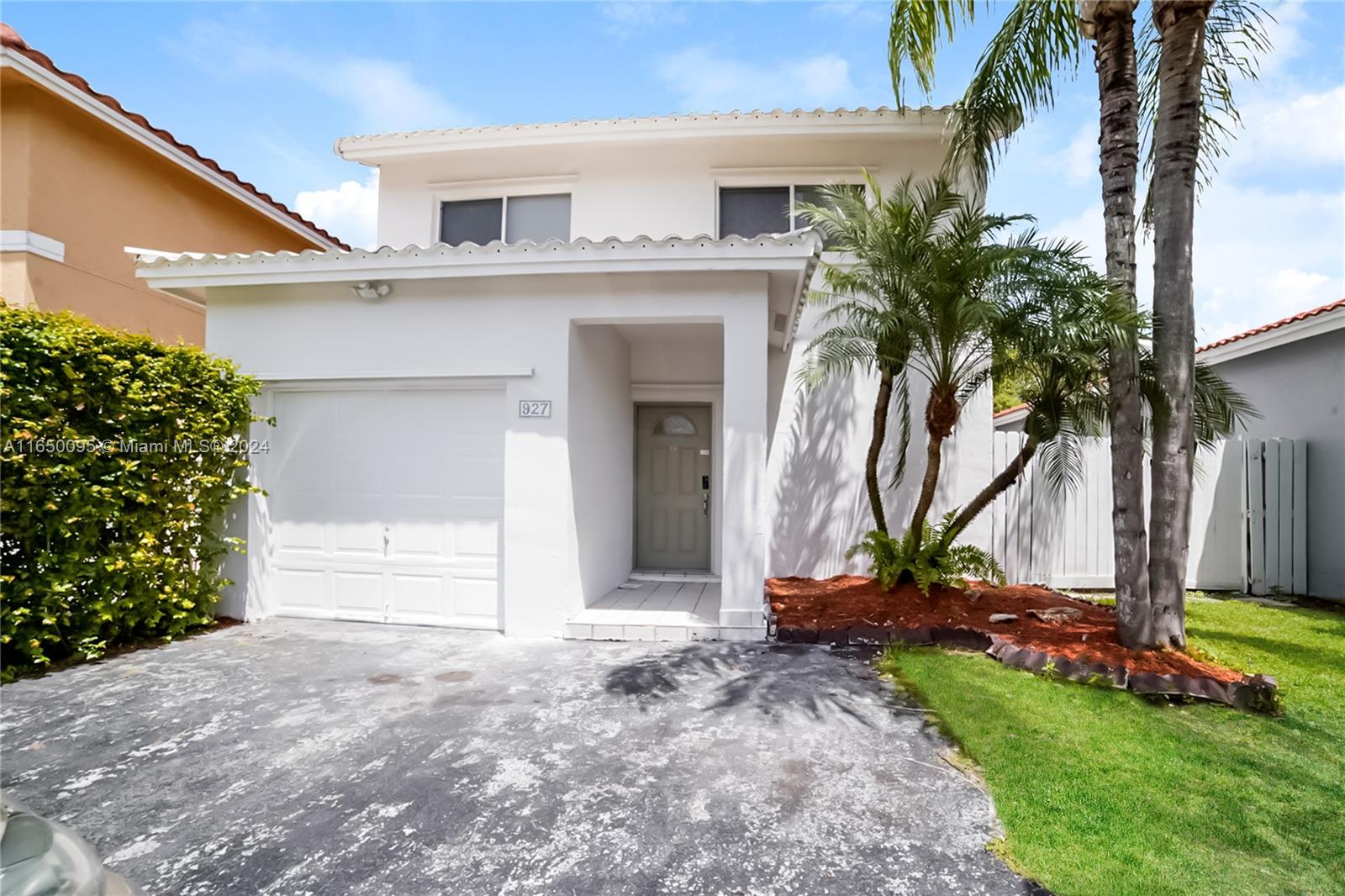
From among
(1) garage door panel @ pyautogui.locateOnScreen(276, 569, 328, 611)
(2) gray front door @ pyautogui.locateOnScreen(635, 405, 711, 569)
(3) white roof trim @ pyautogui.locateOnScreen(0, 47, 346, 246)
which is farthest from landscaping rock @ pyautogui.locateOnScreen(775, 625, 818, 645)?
(3) white roof trim @ pyautogui.locateOnScreen(0, 47, 346, 246)

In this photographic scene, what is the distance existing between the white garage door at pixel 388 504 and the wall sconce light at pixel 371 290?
3.26 feet

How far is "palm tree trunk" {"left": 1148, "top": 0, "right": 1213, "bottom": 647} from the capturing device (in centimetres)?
A: 511

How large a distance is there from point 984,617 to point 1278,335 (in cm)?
714

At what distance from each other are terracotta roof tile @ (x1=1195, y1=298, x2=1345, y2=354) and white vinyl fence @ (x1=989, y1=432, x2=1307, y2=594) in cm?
170

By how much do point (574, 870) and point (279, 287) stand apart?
6.46 metres

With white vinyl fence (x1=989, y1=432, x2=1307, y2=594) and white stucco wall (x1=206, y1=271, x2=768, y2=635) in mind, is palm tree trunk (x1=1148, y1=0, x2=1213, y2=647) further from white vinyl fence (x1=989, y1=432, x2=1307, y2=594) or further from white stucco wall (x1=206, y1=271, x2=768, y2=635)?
white stucco wall (x1=206, y1=271, x2=768, y2=635)

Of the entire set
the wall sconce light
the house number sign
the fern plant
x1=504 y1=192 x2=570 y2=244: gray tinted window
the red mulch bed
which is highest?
x1=504 y1=192 x2=570 y2=244: gray tinted window

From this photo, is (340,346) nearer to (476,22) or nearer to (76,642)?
(76,642)

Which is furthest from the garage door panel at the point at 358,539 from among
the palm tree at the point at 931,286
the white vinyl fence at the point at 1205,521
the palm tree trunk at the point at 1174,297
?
the white vinyl fence at the point at 1205,521

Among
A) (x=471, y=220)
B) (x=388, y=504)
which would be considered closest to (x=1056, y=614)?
(x=388, y=504)

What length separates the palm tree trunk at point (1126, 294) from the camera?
5.29 m

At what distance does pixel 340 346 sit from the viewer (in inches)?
257

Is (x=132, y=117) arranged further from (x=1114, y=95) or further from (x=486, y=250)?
(x=1114, y=95)

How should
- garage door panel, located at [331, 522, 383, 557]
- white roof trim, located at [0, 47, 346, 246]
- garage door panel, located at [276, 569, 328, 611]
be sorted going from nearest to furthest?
garage door panel, located at [331, 522, 383, 557] → garage door panel, located at [276, 569, 328, 611] → white roof trim, located at [0, 47, 346, 246]
